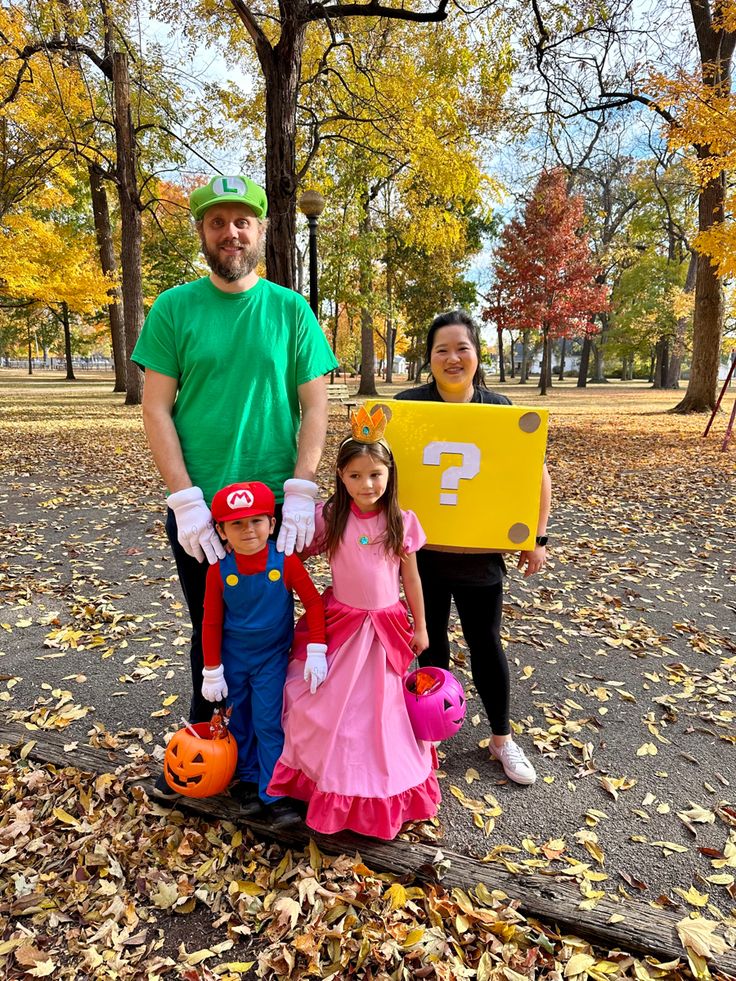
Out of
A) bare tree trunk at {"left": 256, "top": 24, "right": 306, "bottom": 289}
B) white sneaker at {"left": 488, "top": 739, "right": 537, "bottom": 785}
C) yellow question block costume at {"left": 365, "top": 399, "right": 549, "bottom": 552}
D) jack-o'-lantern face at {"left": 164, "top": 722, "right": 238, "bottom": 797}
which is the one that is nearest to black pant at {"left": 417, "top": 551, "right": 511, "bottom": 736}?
white sneaker at {"left": 488, "top": 739, "right": 537, "bottom": 785}

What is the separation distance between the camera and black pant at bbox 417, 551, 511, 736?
2.67 meters

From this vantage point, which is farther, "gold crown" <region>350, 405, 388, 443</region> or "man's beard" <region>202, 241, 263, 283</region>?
"gold crown" <region>350, 405, 388, 443</region>

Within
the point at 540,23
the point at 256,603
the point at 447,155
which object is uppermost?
the point at 540,23

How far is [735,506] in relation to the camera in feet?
24.4

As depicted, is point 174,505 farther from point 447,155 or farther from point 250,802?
point 447,155

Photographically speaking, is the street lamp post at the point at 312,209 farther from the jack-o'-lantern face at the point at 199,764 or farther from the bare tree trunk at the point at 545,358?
the bare tree trunk at the point at 545,358

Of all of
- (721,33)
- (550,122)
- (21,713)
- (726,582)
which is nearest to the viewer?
(21,713)

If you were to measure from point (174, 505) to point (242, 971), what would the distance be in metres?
1.53

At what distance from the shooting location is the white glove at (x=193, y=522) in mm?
2219

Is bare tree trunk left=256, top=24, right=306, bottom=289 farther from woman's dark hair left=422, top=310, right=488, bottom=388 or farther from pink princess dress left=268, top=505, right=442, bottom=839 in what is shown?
pink princess dress left=268, top=505, right=442, bottom=839

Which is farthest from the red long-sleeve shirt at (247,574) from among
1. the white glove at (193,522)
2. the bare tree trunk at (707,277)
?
the bare tree trunk at (707,277)

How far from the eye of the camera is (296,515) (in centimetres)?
229

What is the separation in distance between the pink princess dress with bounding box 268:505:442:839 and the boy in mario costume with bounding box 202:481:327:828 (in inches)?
2.7

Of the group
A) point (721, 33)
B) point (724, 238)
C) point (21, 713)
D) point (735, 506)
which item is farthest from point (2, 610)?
point (721, 33)
